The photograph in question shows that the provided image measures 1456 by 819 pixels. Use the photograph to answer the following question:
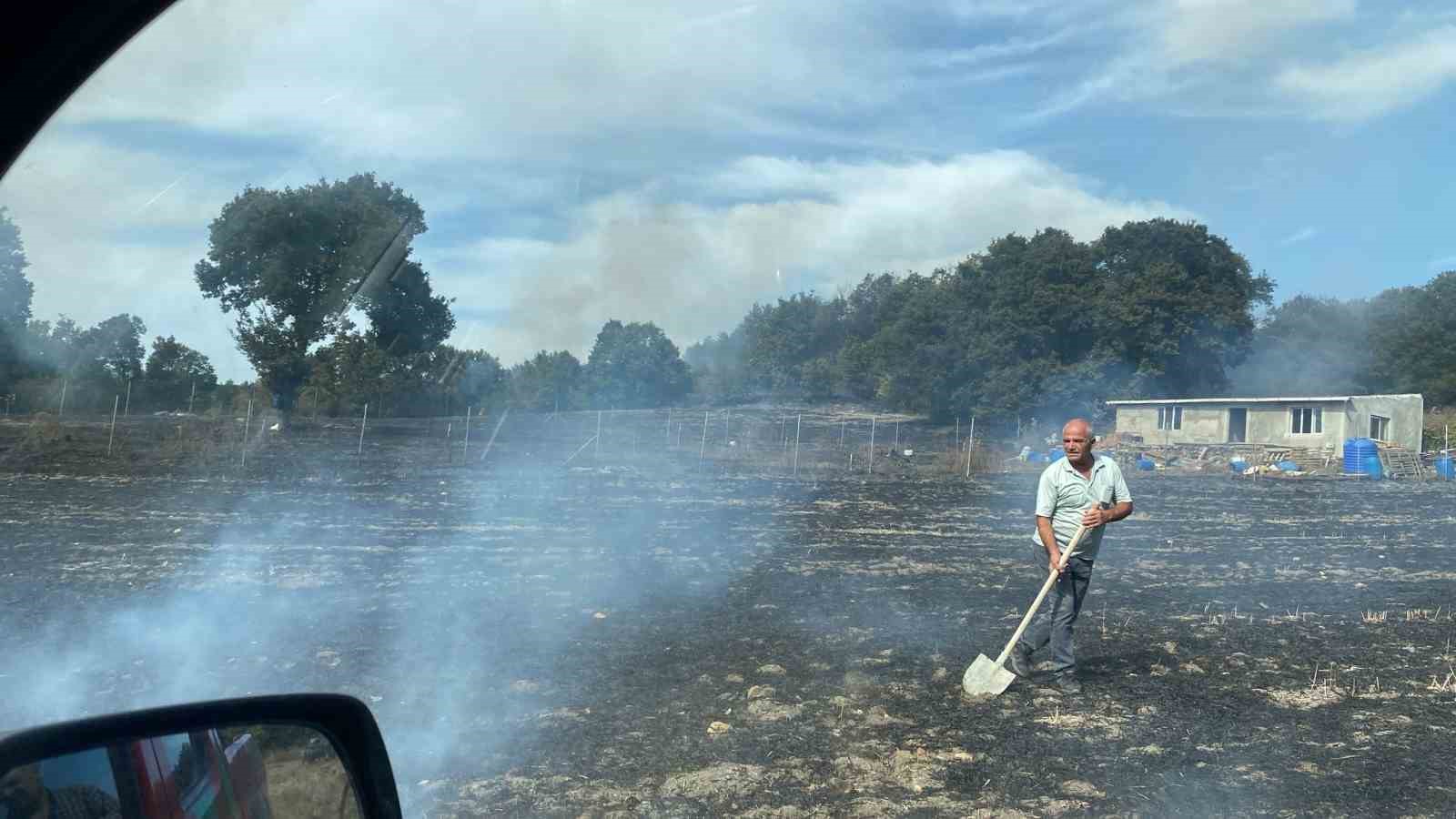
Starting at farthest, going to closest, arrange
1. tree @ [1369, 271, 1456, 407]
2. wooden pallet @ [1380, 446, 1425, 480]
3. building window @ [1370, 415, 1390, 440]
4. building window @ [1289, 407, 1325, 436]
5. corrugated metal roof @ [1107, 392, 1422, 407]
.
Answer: tree @ [1369, 271, 1456, 407]
building window @ [1289, 407, 1325, 436]
building window @ [1370, 415, 1390, 440]
corrugated metal roof @ [1107, 392, 1422, 407]
wooden pallet @ [1380, 446, 1425, 480]

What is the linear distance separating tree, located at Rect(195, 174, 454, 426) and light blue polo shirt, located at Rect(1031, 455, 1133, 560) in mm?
8964

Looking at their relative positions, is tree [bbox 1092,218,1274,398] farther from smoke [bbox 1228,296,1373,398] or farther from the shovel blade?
the shovel blade

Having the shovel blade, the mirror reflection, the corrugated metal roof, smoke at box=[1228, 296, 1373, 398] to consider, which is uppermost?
smoke at box=[1228, 296, 1373, 398]

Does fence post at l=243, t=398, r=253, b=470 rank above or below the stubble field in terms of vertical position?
above

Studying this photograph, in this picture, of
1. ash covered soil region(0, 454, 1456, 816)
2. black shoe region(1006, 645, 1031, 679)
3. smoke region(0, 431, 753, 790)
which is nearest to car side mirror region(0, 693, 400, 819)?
ash covered soil region(0, 454, 1456, 816)

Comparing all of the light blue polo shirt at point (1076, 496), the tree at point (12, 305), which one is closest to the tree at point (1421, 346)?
the light blue polo shirt at point (1076, 496)

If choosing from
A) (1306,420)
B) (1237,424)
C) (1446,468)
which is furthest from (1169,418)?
(1446,468)

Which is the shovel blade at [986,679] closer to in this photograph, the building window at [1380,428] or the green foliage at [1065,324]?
the green foliage at [1065,324]

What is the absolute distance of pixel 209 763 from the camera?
1846 mm

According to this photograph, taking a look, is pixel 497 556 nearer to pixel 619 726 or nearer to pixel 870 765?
pixel 619 726

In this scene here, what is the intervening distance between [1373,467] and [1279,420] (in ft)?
20.5

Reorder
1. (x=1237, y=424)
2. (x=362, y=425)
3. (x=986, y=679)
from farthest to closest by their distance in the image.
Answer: (x=1237, y=424), (x=362, y=425), (x=986, y=679)

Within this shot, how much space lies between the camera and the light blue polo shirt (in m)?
6.61

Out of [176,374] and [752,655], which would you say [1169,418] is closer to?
[176,374]
